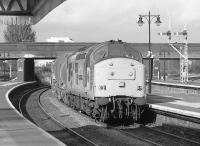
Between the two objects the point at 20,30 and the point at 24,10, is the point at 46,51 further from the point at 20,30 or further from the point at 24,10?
the point at 24,10

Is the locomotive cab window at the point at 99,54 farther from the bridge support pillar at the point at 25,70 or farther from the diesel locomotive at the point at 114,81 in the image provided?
the bridge support pillar at the point at 25,70

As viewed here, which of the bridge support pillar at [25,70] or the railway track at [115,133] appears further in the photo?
the bridge support pillar at [25,70]

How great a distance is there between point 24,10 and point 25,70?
62.2m

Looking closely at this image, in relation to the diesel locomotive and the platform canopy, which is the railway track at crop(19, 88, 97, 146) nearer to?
the diesel locomotive

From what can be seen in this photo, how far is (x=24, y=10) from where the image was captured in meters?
7.44

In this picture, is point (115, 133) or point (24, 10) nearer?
point (24, 10)

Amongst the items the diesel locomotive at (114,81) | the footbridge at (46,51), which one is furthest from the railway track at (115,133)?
the footbridge at (46,51)

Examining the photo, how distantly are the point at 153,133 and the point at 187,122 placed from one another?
178 centimetres

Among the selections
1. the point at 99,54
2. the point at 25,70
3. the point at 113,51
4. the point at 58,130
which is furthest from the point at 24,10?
the point at 25,70

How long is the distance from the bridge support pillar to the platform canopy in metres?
59.0

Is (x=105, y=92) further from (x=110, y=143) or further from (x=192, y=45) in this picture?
(x=192, y=45)

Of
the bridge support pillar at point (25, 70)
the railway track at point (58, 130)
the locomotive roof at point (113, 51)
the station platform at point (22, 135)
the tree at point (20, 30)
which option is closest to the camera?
the tree at point (20, 30)

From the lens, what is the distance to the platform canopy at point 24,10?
23.9 ft

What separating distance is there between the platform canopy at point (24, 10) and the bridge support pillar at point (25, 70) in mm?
58960
